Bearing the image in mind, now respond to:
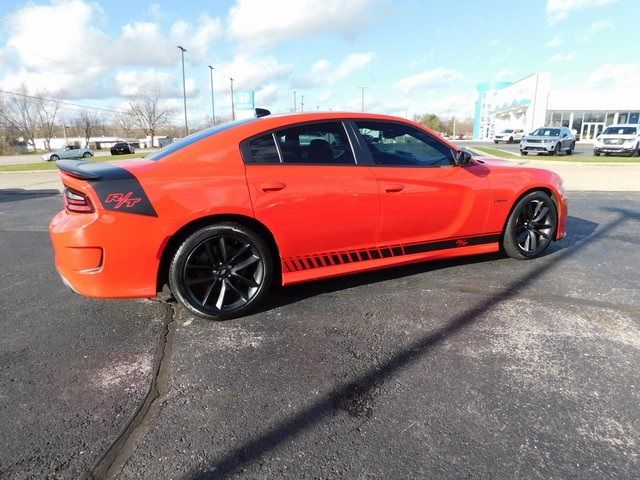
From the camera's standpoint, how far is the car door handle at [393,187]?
11.8 ft

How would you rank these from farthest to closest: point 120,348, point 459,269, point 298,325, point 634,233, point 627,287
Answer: point 634,233 → point 459,269 → point 627,287 → point 298,325 → point 120,348

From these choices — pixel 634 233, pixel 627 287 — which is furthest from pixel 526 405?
pixel 634 233

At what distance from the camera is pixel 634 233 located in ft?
19.6

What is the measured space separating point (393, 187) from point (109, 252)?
2307 mm

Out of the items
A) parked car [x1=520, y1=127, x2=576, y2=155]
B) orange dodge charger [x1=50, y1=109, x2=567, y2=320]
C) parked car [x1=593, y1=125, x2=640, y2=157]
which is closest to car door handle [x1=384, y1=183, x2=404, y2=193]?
orange dodge charger [x1=50, y1=109, x2=567, y2=320]

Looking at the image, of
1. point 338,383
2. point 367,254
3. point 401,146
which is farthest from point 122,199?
point 401,146

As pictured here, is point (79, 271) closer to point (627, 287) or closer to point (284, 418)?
point (284, 418)

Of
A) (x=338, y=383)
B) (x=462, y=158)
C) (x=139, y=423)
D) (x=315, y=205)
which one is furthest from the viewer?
(x=462, y=158)

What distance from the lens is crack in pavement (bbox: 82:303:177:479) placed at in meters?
1.86

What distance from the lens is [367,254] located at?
3.71 m

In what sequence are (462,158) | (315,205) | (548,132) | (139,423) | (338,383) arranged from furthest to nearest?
(548,132)
(462,158)
(315,205)
(338,383)
(139,423)

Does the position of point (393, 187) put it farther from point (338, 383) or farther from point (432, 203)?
point (338, 383)

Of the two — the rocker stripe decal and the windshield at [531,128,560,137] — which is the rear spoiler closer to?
the rocker stripe decal

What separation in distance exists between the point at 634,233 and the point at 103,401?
6876 mm
